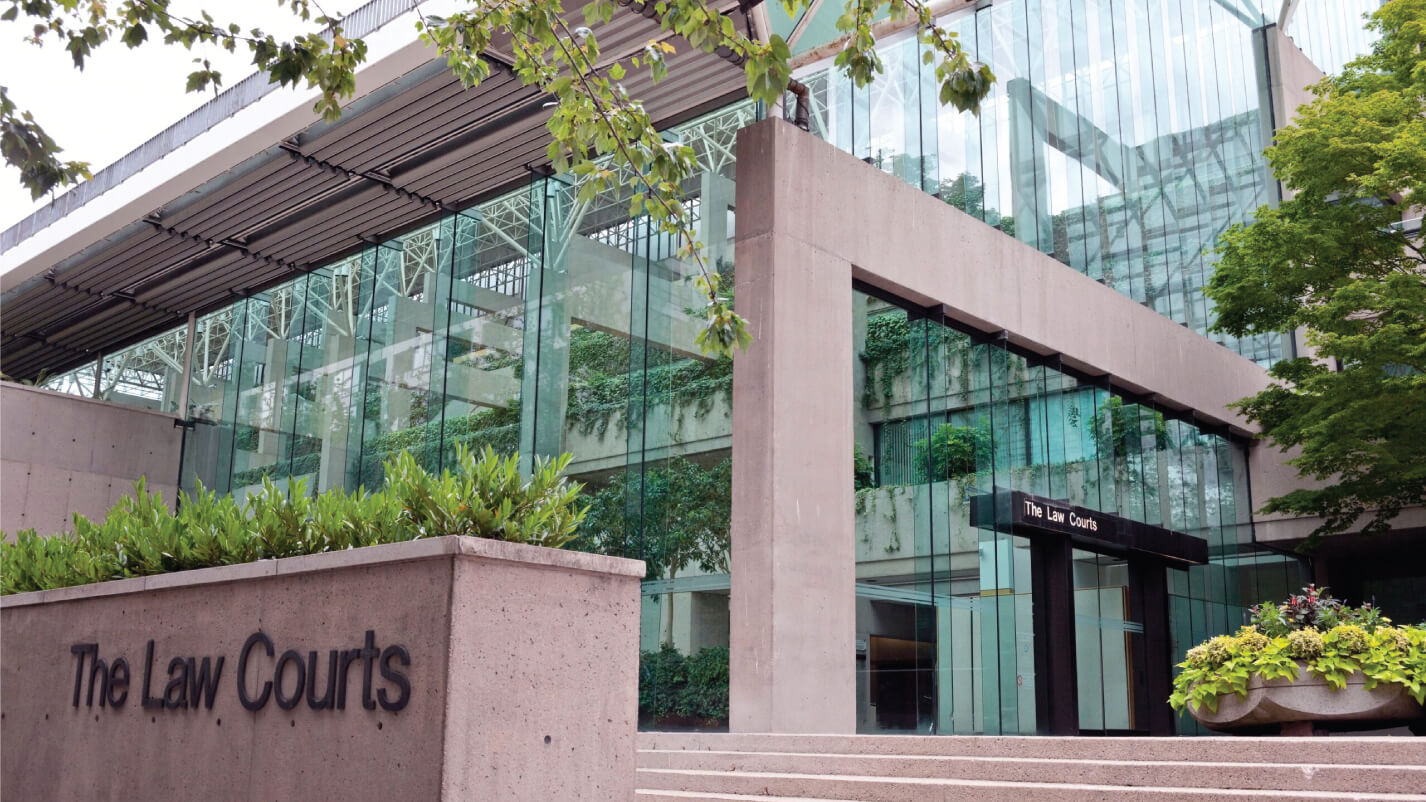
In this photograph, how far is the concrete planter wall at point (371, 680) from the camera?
638 cm

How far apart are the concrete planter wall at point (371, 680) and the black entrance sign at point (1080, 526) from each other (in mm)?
10353

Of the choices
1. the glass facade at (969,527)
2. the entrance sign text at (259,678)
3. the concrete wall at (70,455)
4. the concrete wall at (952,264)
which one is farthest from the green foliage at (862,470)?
the concrete wall at (70,455)

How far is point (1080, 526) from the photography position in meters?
18.1

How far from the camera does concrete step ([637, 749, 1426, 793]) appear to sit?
26.3 ft

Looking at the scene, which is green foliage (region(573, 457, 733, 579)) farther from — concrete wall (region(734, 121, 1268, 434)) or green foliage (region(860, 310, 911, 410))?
green foliage (region(860, 310, 911, 410))

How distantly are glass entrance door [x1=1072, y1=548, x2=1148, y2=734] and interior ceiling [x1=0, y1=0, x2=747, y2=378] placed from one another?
911 centimetres

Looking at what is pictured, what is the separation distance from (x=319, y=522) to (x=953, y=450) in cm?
1124

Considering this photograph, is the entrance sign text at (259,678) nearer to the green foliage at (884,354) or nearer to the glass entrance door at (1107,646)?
the green foliage at (884,354)

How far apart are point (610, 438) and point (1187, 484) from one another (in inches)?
470

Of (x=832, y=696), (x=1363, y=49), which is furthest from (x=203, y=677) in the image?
A: (x=1363, y=49)

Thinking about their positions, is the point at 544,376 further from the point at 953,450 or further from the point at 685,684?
the point at 953,450

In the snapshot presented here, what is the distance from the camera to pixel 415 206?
70.1 feet

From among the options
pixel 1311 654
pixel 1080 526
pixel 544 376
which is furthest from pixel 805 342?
pixel 1311 654

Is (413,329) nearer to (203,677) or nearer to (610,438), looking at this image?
(610,438)
